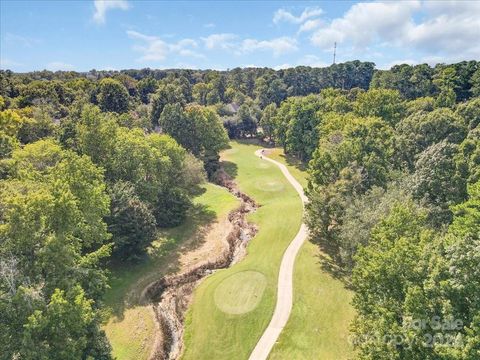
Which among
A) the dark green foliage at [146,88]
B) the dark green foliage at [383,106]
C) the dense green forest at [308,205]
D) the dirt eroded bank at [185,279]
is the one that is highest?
the dark green foliage at [146,88]

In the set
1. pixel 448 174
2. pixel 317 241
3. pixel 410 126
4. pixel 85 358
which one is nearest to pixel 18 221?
pixel 85 358

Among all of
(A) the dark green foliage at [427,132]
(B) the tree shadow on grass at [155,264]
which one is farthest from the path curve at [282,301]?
(A) the dark green foliage at [427,132]

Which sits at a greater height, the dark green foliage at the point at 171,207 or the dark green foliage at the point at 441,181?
the dark green foliage at the point at 441,181

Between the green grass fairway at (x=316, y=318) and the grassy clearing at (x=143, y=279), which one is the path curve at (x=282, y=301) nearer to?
the green grass fairway at (x=316, y=318)

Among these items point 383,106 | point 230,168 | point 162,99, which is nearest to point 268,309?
point 230,168

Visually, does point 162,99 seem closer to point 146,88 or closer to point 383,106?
point 146,88

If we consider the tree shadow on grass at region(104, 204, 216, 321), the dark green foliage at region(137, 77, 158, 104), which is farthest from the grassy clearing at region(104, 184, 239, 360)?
the dark green foliage at region(137, 77, 158, 104)

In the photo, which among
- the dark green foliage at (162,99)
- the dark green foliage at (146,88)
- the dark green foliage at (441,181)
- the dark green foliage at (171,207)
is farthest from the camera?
the dark green foliage at (146,88)

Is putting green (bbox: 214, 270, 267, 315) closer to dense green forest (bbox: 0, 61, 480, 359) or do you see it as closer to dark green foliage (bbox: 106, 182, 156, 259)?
dense green forest (bbox: 0, 61, 480, 359)
